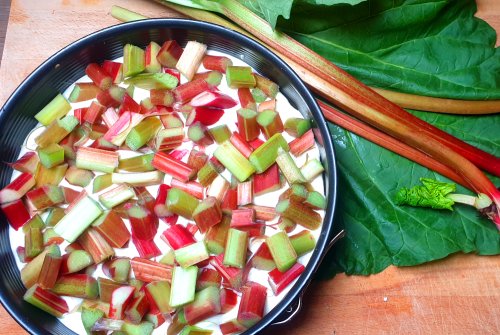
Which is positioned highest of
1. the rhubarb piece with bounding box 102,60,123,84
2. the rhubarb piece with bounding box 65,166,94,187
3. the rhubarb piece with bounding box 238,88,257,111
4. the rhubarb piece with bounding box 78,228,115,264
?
the rhubarb piece with bounding box 102,60,123,84

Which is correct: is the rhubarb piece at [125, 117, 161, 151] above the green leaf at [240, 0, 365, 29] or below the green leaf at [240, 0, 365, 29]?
below

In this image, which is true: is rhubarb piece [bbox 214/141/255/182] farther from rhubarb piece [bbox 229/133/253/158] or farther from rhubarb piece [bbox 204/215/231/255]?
rhubarb piece [bbox 204/215/231/255]

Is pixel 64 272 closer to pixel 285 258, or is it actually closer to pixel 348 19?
pixel 285 258

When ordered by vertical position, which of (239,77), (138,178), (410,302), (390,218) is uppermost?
(239,77)

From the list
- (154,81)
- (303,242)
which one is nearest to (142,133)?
(154,81)

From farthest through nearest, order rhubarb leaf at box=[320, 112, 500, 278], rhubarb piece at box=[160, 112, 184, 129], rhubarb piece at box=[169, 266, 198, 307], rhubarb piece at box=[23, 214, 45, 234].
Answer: rhubarb leaf at box=[320, 112, 500, 278], rhubarb piece at box=[160, 112, 184, 129], rhubarb piece at box=[23, 214, 45, 234], rhubarb piece at box=[169, 266, 198, 307]

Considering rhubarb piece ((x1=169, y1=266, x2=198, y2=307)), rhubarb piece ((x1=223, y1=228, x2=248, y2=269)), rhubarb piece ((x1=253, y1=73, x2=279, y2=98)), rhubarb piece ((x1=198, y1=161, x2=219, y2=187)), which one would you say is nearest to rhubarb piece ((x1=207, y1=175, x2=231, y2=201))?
rhubarb piece ((x1=198, y1=161, x2=219, y2=187))

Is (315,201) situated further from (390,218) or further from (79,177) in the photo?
(79,177)

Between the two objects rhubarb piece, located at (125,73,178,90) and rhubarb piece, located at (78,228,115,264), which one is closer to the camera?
rhubarb piece, located at (78,228,115,264)
